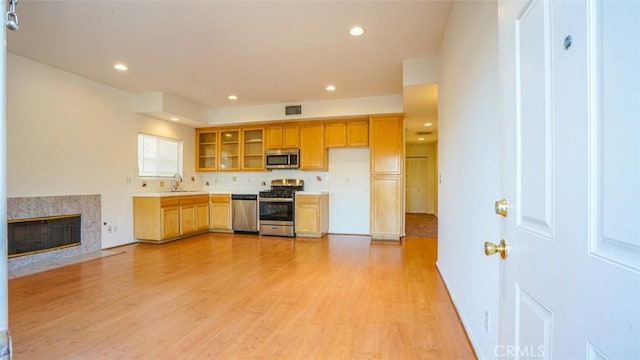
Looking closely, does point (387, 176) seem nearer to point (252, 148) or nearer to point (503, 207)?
point (252, 148)

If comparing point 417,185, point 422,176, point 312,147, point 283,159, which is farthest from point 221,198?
point 422,176

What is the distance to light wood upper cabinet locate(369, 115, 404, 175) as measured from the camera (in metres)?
5.53

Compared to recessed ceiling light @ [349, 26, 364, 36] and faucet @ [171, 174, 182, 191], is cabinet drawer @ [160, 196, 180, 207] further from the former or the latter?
recessed ceiling light @ [349, 26, 364, 36]

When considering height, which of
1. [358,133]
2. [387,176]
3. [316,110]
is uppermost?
[316,110]

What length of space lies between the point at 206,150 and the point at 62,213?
307cm

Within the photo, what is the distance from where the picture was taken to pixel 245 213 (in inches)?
248

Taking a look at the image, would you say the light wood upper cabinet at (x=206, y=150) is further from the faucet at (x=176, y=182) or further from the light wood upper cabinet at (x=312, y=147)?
the light wood upper cabinet at (x=312, y=147)

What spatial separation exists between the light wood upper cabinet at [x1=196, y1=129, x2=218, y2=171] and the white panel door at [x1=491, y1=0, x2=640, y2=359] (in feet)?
21.7

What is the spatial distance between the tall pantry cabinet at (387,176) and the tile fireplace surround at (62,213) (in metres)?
4.47

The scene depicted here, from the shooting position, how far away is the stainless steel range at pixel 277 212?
5.94 meters

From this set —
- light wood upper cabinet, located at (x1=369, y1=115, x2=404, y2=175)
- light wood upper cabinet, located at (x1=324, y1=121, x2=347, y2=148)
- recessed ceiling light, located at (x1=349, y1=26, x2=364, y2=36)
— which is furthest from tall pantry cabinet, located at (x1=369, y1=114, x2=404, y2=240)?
recessed ceiling light, located at (x1=349, y1=26, x2=364, y2=36)

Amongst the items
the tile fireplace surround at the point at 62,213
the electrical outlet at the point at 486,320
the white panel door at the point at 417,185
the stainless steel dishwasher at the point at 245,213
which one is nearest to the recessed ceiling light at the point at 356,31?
the electrical outlet at the point at 486,320

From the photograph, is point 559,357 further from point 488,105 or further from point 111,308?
point 111,308

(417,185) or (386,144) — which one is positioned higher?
(386,144)
